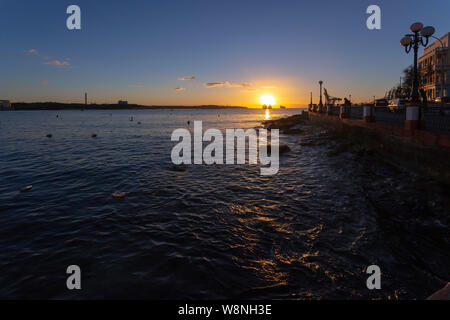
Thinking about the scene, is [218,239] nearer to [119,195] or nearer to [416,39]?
[119,195]

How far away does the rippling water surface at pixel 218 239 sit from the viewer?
4160mm

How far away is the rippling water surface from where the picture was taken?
13.6ft

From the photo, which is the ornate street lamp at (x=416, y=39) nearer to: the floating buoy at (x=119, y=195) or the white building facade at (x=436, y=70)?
the floating buoy at (x=119, y=195)

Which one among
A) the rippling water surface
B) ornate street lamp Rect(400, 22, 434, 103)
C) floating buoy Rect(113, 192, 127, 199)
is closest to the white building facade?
ornate street lamp Rect(400, 22, 434, 103)

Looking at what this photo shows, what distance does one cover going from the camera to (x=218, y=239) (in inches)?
227

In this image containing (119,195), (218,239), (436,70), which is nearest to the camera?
(218,239)

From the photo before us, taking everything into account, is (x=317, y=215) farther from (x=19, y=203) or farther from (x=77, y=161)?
(x=77, y=161)

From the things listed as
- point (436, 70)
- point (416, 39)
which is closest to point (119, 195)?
point (416, 39)

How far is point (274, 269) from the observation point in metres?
4.58

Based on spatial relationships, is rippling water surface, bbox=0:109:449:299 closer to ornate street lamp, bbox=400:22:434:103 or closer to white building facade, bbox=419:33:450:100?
ornate street lamp, bbox=400:22:434:103

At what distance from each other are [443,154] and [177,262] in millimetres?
9459

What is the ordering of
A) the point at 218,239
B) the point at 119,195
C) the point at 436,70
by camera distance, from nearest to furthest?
the point at 218,239, the point at 119,195, the point at 436,70

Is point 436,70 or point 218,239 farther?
point 436,70

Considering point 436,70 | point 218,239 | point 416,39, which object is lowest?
point 218,239
